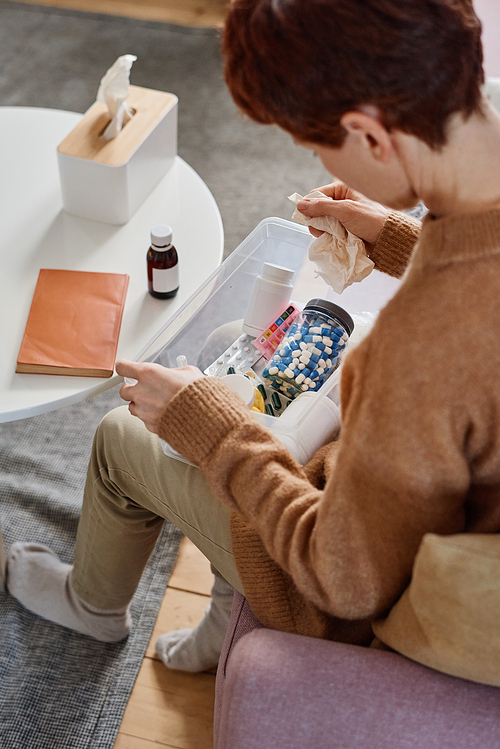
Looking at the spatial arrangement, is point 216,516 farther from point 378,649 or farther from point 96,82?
point 96,82

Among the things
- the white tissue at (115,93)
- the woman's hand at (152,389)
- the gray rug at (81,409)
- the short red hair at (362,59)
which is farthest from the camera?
the white tissue at (115,93)

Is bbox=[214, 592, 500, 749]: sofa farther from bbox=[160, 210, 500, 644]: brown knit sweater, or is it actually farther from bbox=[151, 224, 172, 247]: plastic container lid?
bbox=[151, 224, 172, 247]: plastic container lid

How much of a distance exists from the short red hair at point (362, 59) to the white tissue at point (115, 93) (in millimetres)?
742

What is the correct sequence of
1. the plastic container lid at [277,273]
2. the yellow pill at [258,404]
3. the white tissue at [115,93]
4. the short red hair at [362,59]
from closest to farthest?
the short red hair at [362,59]
the yellow pill at [258,404]
the plastic container lid at [277,273]
the white tissue at [115,93]

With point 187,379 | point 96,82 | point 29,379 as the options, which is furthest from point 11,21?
point 187,379

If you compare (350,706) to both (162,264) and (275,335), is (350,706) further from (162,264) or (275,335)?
(162,264)

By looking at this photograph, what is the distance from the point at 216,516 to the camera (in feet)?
2.97

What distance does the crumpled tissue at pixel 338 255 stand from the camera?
1.02 meters

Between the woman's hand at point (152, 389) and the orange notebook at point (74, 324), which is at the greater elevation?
the woman's hand at point (152, 389)

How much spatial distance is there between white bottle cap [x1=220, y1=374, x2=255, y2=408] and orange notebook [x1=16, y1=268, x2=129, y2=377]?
0.76 feet

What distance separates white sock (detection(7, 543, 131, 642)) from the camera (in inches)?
48.7

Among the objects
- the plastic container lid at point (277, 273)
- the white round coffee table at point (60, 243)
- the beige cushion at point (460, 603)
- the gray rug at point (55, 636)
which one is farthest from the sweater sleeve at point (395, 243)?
the gray rug at point (55, 636)

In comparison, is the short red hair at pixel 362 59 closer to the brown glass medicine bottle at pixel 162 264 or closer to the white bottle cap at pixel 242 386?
the white bottle cap at pixel 242 386

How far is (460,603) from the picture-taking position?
1.99 feet
